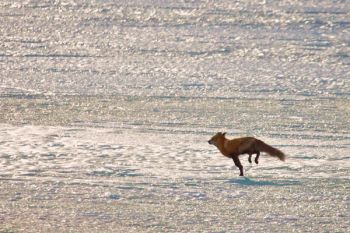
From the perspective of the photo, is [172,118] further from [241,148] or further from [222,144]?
[241,148]

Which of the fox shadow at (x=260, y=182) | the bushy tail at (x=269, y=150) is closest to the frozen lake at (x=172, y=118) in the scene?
the fox shadow at (x=260, y=182)

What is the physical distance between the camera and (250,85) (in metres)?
11.0

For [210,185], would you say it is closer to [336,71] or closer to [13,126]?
[13,126]

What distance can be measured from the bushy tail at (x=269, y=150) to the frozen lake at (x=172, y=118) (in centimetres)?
14

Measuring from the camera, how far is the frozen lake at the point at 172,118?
643cm

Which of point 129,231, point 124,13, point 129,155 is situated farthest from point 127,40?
point 129,231

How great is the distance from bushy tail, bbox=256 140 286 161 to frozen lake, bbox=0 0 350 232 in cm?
14

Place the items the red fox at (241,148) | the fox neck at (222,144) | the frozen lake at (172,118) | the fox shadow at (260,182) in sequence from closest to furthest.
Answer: the frozen lake at (172,118), the fox shadow at (260,182), the red fox at (241,148), the fox neck at (222,144)

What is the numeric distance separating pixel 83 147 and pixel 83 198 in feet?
5.10

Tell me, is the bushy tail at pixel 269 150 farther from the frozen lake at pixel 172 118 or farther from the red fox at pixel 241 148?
the frozen lake at pixel 172 118

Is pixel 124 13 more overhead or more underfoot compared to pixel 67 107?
more overhead

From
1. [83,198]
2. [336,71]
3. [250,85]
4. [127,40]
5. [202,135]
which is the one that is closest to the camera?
[83,198]

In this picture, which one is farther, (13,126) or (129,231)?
(13,126)

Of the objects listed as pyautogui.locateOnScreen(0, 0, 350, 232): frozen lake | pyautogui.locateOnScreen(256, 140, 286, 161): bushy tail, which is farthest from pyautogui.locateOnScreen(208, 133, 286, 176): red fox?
pyautogui.locateOnScreen(0, 0, 350, 232): frozen lake
